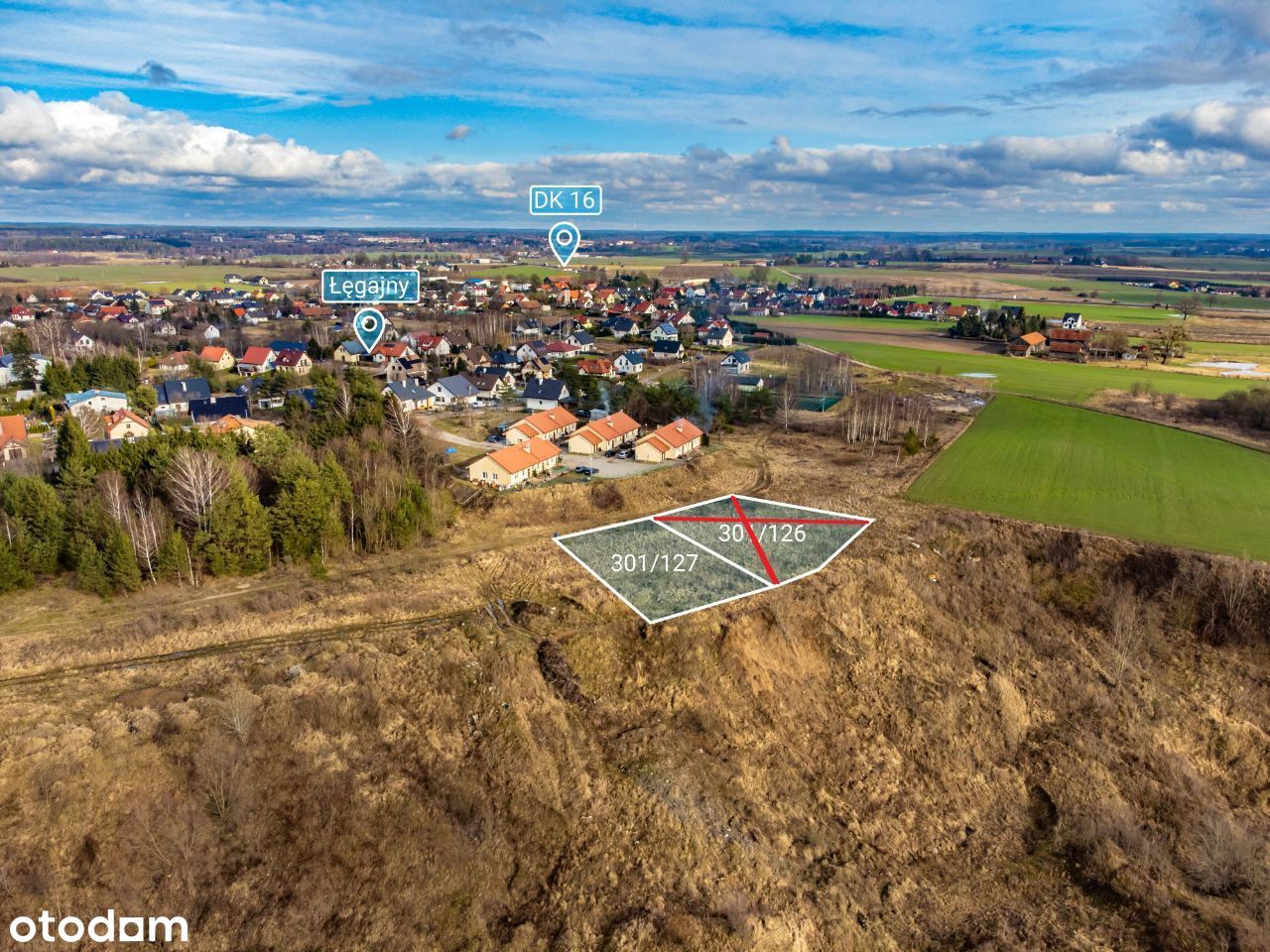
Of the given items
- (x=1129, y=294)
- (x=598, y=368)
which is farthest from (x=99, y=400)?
(x=1129, y=294)

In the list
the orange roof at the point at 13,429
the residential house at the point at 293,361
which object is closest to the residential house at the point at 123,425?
the orange roof at the point at 13,429

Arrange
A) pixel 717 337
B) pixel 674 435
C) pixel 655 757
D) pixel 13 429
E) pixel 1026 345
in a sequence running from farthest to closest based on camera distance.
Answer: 1. pixel 717 337
2. pixel 1026 345
3. pixel 674 435
4. pixel 13 429
5. pixel 655 757

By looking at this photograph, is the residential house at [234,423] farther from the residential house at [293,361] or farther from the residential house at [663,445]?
the residential house at [663,445]

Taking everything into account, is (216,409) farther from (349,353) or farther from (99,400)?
(349,353)

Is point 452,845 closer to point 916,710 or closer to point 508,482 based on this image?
point 916,710

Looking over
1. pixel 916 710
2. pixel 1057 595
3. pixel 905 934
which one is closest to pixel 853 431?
pixel 1057 595

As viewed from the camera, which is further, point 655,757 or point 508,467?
point 508,467

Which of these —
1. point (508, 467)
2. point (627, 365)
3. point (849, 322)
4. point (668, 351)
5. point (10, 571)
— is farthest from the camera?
point (849, 322)
